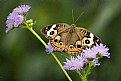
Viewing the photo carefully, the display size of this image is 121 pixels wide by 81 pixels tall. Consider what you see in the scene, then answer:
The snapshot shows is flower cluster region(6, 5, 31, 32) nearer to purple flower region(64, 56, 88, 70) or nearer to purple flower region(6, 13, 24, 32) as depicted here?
purple flower region(6, 13, 24, 32)

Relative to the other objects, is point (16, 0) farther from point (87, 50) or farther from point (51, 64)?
point (87, 50)

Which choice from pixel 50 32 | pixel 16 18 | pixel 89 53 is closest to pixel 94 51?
pixel 89 53

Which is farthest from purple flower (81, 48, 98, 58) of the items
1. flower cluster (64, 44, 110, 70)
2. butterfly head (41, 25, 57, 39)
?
butterfly head (41, 25, 57, 39)

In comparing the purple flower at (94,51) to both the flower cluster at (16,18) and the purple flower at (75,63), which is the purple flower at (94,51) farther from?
the flower cluster at (16,18)

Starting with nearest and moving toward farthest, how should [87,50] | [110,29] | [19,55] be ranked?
[87,50], [110,29], [19,55]

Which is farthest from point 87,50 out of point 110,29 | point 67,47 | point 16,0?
point 16,0

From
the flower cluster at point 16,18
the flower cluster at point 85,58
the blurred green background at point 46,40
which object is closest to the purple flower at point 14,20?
the flower cluster at point 16,18
